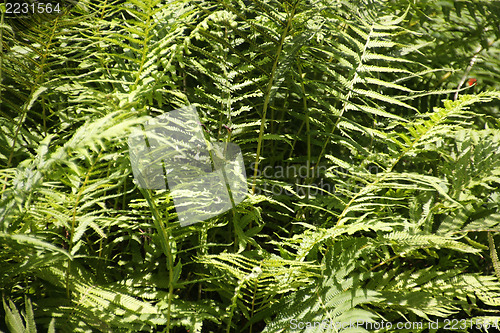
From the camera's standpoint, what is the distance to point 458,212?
3.00 feet

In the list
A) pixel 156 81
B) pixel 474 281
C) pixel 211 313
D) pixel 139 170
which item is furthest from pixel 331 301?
pixel 156 81

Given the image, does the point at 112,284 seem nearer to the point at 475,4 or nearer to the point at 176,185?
the point at 176,185

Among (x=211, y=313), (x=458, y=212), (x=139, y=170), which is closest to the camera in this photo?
(x=139, y=170)

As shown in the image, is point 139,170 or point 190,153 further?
point 190,153

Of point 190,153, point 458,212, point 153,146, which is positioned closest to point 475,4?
point 458,212

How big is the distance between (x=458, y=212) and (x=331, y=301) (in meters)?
0.39

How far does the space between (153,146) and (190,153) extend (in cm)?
23

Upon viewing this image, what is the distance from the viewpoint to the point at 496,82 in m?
1.32

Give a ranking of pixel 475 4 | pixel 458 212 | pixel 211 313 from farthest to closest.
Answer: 1. pixel 475 4
2. pixel 458 212
3. pixel 211 313

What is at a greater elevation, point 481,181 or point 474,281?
point 481,181

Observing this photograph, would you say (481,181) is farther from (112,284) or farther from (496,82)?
(112,284)

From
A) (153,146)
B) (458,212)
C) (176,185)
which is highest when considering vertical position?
(153,146)

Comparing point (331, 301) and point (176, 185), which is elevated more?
point (176, 185)

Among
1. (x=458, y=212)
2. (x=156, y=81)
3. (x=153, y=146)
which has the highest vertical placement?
(x=156, y=81)
